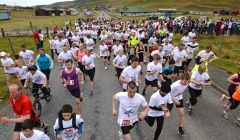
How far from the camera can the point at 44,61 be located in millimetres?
11695

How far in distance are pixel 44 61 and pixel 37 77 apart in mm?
1867

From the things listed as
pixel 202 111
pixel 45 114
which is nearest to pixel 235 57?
pixel 202 111

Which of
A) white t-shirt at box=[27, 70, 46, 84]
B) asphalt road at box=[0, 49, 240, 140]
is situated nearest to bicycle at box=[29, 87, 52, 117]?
asphalt road at box=[0, 49, 240, 140]

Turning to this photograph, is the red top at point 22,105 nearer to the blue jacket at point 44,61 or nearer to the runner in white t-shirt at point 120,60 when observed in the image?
the blue jacket at point 44,61

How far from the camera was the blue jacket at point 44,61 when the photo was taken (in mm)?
11688

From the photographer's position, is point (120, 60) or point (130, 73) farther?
point (120, 60)

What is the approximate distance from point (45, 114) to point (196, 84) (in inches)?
212

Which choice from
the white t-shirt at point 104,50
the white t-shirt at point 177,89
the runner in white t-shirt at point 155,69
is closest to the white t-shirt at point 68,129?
the white t-shirt at point 177,89

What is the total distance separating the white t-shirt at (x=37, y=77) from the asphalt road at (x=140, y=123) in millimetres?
A: 1089

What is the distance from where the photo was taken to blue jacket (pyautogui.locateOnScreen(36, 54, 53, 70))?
11.7 m

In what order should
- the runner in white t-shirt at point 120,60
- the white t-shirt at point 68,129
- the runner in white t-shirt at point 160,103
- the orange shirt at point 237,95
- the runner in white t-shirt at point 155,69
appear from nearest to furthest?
the white t-shirt at point 68,129 → the runner in white t-shirt at point 160,103 → the orange shirt at point 237,95 → the runner in white t-shirt at point 155,69 → the runner in white t-shirt at point 120,60

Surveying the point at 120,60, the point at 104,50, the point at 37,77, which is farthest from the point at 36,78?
the point at 104,50

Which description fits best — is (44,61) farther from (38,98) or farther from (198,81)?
(198,81)

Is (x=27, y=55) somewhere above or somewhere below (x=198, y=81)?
above
